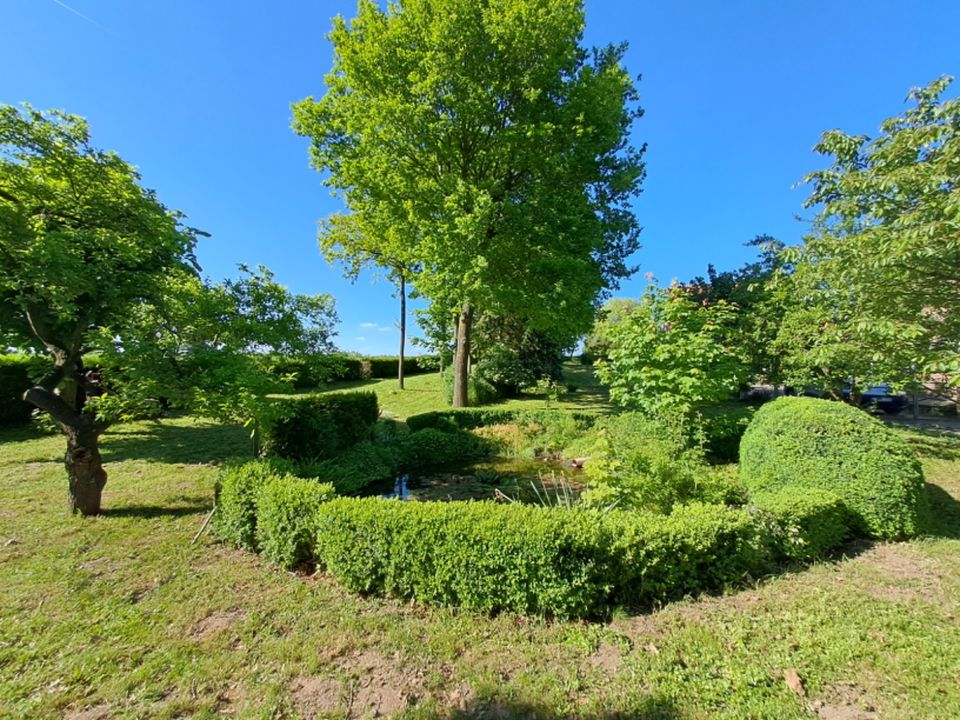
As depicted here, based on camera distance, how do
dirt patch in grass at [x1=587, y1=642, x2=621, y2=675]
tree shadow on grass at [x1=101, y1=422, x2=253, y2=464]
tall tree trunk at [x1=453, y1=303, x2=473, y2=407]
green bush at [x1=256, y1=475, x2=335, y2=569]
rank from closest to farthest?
dirt patch in grass at [x1=587, y1=642, x2=621, y2=675]
green bush at [x1=256, y1=475, x2=335, y2=569]
tree shadow on grass at [x1=101, y1=422, x2=253, y2=464]
tall tree trunk at [x1=453, y1=303, x2=473, y2=407]

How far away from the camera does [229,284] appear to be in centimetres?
633

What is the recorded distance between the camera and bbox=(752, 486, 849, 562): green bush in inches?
163

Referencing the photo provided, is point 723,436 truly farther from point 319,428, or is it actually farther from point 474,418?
point 319,428

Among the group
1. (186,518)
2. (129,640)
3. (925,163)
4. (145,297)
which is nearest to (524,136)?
(925,163)

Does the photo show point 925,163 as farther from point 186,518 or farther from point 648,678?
point 186,518

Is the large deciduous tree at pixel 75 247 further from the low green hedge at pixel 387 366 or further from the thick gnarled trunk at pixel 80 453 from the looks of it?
the low green hedge at pixel 387 366

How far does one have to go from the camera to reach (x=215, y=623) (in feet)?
11.0

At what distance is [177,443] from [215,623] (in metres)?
9.20

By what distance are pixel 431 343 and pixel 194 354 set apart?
46.7ft

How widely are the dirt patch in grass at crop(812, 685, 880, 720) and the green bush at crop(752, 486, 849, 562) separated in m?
1.74

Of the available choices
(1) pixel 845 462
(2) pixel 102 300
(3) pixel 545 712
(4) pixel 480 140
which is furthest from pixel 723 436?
(2) pixel 102 300

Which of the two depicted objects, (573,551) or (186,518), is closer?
(573,551)

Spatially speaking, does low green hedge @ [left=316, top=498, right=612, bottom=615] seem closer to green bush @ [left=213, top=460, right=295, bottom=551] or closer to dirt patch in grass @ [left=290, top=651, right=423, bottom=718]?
dirt patch in grass @ [left=290, top=651, right=423, bottom=718]

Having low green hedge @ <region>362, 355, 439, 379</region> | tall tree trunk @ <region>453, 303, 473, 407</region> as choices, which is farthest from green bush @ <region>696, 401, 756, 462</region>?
low green hedge @ <region>362, 355, 439, 379</region>
